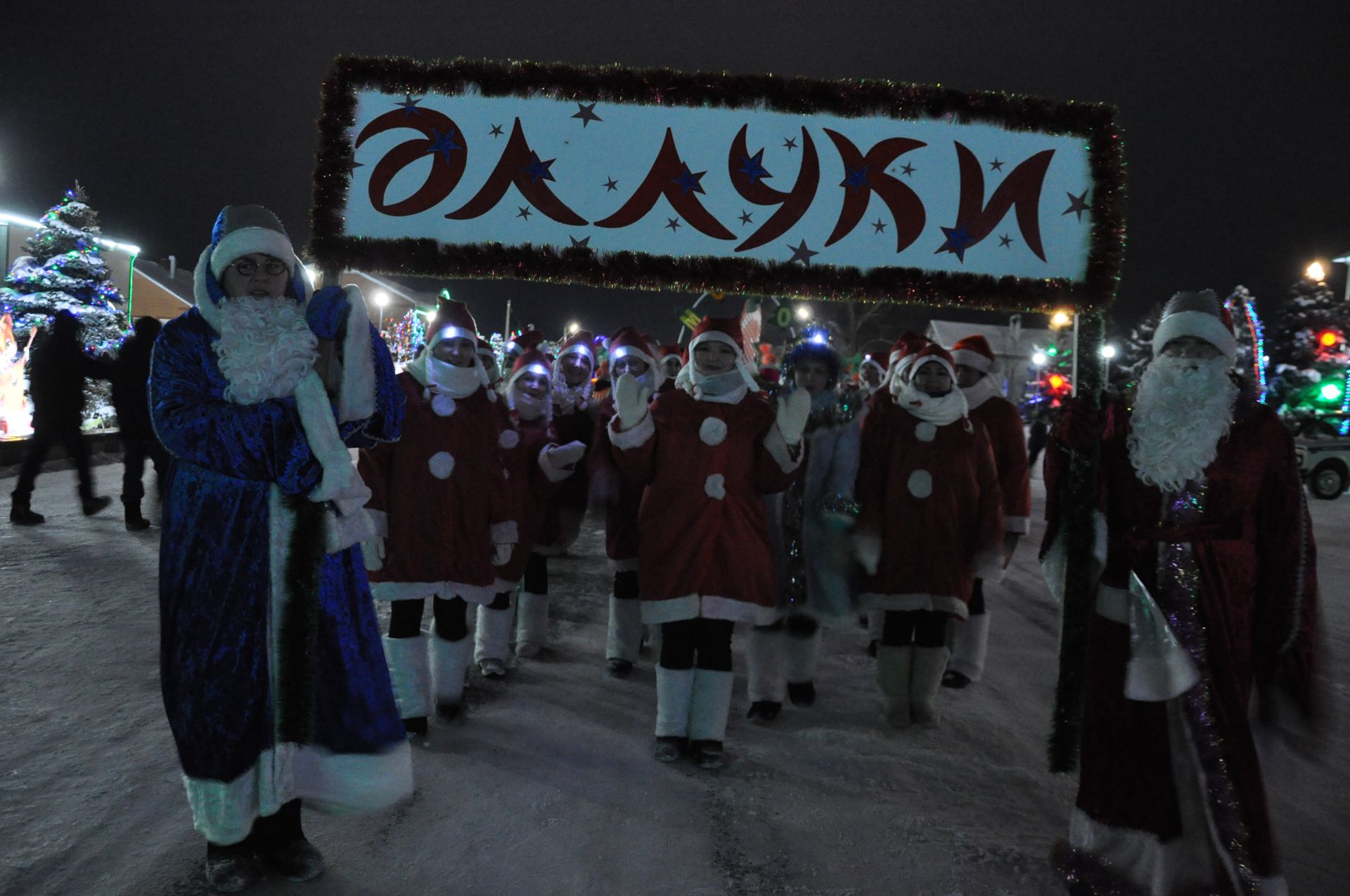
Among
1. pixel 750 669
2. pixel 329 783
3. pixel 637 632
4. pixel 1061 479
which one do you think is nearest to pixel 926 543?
pixel 750 669

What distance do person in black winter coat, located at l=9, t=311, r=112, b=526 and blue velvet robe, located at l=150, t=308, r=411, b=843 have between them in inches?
290

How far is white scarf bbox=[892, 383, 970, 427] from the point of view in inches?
177

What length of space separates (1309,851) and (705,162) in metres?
3.45

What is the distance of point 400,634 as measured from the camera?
12.9 ft

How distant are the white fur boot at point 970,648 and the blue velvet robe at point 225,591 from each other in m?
3.83

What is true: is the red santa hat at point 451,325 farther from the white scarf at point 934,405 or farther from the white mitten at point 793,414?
the white scarf at point 934,405

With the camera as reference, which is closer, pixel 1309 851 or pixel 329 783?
pixel 329 783

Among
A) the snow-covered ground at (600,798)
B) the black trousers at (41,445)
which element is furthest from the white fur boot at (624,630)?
the black trousers at (41,445)

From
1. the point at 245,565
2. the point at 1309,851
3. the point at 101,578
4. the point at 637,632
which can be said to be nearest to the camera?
the point at 245,565

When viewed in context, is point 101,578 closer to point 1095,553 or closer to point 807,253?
point 807,253

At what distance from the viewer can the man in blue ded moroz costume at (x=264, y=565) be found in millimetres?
2496

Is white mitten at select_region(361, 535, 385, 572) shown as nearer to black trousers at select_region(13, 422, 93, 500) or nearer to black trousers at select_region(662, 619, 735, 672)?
black trousers at select_region(662, 619, 735, 672)

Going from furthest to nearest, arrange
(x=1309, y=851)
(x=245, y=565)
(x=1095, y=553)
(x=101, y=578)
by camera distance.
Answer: (x=101, y=578)
(x=1309, y=851)
(x=1095, y=553)
(x=245, y=565)

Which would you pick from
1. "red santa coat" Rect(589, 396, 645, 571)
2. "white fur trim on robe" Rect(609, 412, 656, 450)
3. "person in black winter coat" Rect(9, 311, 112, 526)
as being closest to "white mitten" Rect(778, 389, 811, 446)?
"white fur trim on robe" Rect(609, 412, 656, 450)
